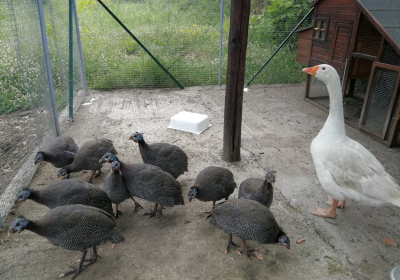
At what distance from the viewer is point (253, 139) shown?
17.4 ft

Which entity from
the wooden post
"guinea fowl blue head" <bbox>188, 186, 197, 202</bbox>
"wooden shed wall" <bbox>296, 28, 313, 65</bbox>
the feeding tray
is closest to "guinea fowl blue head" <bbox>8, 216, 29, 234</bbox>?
"guinea fowl blue head" <bbox>188, 186, 197, 202</bbox>

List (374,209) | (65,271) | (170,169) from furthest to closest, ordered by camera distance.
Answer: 1. (170,169)
2. (374,209)
3. (65,271)

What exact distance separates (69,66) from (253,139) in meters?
3.70

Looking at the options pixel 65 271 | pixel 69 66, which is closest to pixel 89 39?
pixel 69 66

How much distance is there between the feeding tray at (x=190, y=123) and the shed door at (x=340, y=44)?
2.68 metres

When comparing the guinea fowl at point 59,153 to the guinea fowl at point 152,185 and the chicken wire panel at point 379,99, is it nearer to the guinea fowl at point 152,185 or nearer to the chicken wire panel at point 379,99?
the guinea fowl at point 152,185

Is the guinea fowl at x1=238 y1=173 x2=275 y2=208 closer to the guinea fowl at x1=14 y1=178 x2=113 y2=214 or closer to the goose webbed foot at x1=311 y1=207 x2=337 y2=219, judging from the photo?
the goose webbed foot at x1=311 y1=207 x2=337 y2=219

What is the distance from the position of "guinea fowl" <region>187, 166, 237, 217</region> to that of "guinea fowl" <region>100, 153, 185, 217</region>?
9.5 inches

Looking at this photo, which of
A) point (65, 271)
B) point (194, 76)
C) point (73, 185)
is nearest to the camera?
point (65, 271)

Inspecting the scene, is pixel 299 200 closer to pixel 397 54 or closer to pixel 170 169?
pixel 170 169

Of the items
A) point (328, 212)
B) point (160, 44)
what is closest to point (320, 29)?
point (160, 44)

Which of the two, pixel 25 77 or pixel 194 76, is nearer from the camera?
pixel 25 77

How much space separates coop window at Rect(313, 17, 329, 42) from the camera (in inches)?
236

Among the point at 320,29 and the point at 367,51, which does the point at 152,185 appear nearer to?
the point at 367,51
